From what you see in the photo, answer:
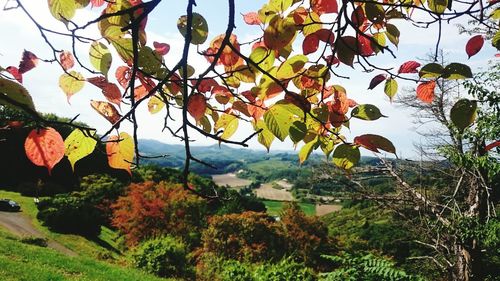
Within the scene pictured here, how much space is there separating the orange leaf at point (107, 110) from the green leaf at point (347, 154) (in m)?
0.59

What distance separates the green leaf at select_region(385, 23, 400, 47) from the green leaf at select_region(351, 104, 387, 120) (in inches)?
13.7

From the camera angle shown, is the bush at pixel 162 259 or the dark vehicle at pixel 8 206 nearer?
the bush at pixel 162 259

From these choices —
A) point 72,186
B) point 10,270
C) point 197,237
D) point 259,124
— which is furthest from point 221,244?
point 72,186

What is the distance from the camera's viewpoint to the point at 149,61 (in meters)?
0.98

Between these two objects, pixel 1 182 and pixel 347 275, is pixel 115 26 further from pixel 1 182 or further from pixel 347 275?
pixel 1 182

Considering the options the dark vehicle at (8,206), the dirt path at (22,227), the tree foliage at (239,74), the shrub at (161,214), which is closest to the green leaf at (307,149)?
the tree foliage at (239,74)

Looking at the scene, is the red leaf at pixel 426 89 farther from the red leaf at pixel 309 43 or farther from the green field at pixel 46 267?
the green field at pixel 46 267

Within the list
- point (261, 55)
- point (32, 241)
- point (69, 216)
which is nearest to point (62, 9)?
point (261, 55)

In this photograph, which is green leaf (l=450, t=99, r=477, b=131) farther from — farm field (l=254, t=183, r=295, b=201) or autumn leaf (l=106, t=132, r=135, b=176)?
farm field (l=254, t=183, r=295, b=201)

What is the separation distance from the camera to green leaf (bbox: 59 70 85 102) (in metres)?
1.03

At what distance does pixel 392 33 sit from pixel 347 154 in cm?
43

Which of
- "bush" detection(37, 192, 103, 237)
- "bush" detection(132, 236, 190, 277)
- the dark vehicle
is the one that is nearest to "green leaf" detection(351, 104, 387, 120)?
"bush" detection(132, 236, 190, 277)

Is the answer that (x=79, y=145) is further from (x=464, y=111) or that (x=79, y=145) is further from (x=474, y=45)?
(x=474, y=45)

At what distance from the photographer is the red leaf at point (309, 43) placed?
1092 mm
